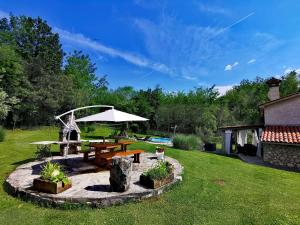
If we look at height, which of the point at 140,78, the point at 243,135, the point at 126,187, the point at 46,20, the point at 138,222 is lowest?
the point at 138,222

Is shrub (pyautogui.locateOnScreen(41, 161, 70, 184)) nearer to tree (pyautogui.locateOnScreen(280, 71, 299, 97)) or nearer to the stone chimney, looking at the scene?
the stone chimney

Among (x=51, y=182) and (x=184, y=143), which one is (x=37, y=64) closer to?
(x=184, y=143)

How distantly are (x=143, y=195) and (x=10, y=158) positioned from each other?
761 cm

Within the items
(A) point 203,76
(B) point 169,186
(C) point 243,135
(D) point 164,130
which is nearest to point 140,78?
(A) point 203,76

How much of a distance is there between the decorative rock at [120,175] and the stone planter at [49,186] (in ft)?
4.27

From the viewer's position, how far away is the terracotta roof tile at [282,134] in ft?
40.8

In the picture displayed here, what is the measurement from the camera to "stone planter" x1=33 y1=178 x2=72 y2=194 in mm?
5773

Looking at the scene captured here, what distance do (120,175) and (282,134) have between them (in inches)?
442

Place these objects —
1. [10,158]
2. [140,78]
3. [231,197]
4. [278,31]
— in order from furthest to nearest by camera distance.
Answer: [140,78]
[278,31]
[10,158]
[231,197]

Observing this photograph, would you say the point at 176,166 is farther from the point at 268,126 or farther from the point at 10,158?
the point at 268,126

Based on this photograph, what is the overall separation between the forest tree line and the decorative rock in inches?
516

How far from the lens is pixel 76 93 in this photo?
29.4 meters

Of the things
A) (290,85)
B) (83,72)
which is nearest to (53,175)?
(83,72)

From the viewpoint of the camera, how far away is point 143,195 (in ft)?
19.5
